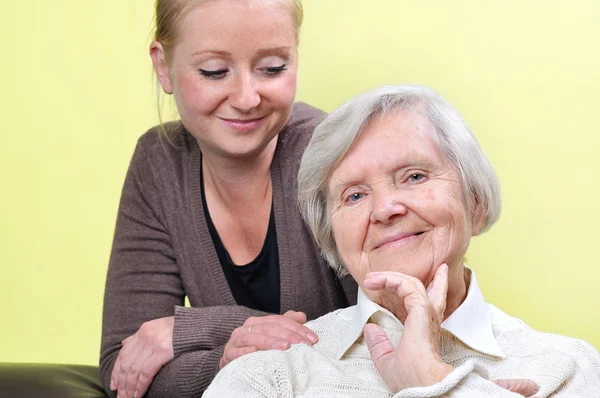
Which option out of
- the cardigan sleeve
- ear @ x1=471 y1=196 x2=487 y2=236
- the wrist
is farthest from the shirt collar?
the cardigan sleeve

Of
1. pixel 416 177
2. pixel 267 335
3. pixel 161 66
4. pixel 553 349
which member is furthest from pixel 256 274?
pixel 553 349

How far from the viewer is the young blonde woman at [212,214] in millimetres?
2371

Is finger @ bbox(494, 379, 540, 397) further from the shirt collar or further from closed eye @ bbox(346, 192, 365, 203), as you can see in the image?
closed eye @ bbox(346, 192, 365, 203)

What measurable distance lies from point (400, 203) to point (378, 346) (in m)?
0.28

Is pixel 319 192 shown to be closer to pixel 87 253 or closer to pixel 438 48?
pixel 438 48

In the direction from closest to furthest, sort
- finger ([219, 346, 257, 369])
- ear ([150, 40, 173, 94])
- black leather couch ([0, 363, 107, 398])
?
finger ([219, 346, 257, 369]), black leather couch ([0, 363, 107, 398]), ear ([150, 40, 173, 94])

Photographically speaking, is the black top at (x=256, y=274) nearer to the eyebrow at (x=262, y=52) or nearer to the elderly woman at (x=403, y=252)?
the eyebrow at (x=262, y=52)

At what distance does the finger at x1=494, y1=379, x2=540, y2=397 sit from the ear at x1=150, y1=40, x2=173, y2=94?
1204mm

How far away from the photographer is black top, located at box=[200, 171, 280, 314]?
2.62 m

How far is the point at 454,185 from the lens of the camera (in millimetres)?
1927

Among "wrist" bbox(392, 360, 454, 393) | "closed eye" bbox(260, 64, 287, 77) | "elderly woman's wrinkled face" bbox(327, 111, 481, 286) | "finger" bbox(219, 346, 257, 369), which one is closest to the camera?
"wrist" bbox(392, 360, 454, 393)

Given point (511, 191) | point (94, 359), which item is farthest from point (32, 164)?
point (511, 191)

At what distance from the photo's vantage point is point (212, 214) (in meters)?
2.66

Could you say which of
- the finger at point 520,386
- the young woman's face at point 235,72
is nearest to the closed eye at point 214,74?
the young woman's face at point 235,72
